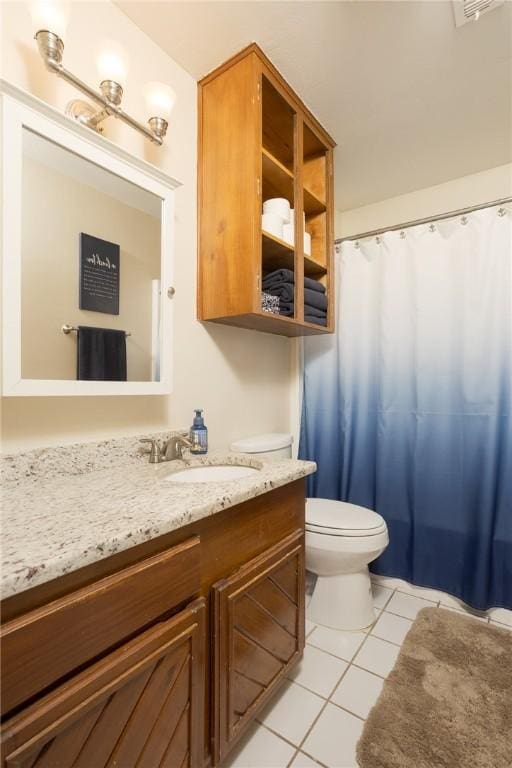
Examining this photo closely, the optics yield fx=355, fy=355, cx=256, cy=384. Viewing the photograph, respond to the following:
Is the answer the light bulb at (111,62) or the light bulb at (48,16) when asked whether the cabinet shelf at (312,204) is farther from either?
the light bulb at (48,16)

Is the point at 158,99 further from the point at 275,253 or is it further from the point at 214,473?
the point at 214,473

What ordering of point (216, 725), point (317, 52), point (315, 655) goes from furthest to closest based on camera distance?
point (315, 655) < point (317, 52) < point (216, 725)

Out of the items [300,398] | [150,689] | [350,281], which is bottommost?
[150,689]

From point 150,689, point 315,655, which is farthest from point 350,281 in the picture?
point 150,689

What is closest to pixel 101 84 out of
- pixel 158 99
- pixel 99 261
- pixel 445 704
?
pixel 158 99

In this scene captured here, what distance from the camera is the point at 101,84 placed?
1.02 m

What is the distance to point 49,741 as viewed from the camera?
0.53 m

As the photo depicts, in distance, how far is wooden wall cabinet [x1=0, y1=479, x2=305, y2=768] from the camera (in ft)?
1.71

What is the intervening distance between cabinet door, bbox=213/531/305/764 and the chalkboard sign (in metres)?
0.86

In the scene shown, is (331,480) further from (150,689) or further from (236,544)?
(150,689)

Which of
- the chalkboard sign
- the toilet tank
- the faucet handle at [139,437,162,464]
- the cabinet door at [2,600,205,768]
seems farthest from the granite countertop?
the chalkboard sign

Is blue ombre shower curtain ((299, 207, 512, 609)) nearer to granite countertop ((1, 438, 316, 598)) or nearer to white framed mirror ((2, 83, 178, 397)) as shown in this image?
granite countertop ((1, 438, 316, 598))

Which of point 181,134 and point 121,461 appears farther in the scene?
point 181,134

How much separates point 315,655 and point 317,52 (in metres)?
2.30
